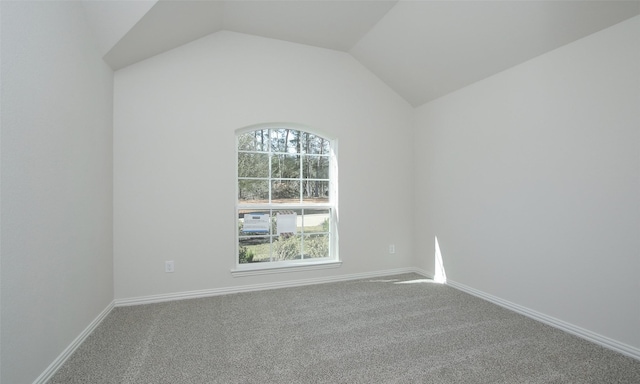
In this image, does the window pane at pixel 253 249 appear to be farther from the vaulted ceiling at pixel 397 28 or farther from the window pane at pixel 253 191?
the vaulted ceiling at pixel 397 28

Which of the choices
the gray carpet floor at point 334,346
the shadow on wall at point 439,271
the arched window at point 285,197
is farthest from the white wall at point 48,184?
the shadow on wall at point 439,271

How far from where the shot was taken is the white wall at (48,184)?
1.44 meters

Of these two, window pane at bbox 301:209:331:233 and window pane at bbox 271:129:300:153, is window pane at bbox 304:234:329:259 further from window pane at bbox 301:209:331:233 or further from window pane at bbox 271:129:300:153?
window pane at bbox 271:129:300:153

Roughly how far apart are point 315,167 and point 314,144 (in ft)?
0.94

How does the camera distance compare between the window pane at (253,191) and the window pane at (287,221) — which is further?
the window pane at (287,221)

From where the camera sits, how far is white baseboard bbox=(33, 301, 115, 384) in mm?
1660

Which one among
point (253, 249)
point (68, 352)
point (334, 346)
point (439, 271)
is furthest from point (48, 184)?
point (439, 271)

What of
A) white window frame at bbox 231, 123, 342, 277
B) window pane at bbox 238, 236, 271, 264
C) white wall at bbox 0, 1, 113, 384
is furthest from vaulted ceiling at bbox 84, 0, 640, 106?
window pane at bbox 238, 236, 271, 264

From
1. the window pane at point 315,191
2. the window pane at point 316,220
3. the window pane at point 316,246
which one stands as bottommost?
the window pane at point 316,246

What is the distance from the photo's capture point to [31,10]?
1603 mm

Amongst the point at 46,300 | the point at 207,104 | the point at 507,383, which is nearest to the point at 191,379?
the point at 46,300

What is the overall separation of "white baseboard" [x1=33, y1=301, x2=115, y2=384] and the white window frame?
1.16m

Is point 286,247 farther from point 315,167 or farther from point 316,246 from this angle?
point 315,167

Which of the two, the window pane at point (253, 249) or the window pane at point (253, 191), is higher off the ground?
the window pane at point (253, 191)
